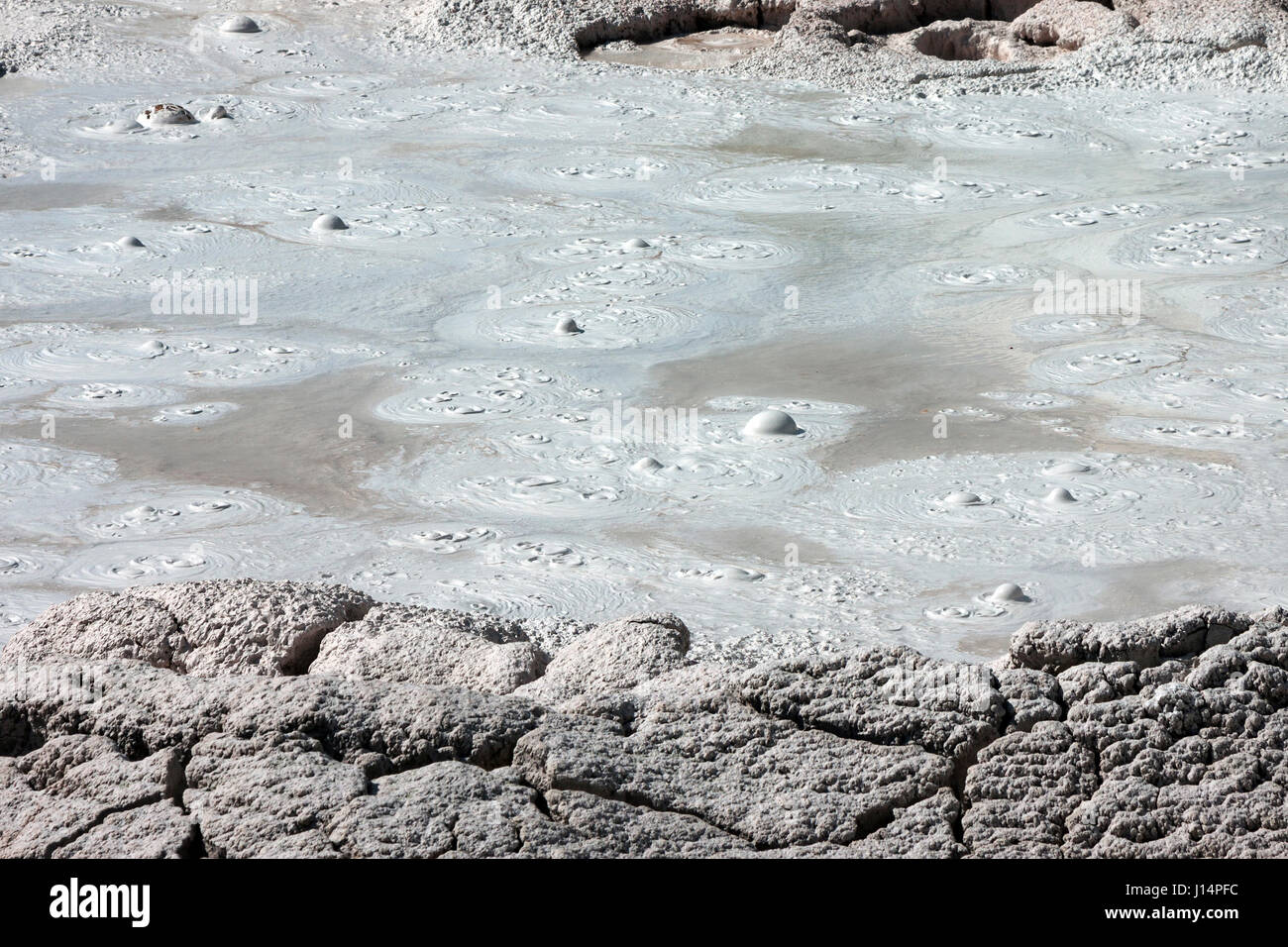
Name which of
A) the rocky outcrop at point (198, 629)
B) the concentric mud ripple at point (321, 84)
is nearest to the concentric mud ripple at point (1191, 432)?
the rocky outcrop at point (198, 629)

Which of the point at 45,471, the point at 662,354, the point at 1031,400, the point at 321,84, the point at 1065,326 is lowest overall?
the point at 45,471

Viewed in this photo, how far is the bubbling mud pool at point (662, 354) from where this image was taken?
14.8 ft

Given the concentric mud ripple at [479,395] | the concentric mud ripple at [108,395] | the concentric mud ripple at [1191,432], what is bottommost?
the concentric mud ripple at [108,395]

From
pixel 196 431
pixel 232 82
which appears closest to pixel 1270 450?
pixel 196 431

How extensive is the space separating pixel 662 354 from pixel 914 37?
6.29m

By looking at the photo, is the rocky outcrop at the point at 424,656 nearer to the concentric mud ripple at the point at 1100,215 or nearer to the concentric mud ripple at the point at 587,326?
the concentric mud ripple at the point at 587,326

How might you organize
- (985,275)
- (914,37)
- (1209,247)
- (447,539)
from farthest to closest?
(914,37), (1209,247), (985,275), (447,539)

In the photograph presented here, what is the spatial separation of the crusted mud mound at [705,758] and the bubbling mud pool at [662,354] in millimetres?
1607

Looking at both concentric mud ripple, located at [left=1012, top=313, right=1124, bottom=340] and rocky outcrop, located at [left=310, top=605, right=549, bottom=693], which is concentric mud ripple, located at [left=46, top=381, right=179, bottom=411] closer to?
rocky outcrop, located at [left=310, top=605, right=549, bottom=693]

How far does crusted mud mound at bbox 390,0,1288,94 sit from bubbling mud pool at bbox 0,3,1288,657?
529 mm

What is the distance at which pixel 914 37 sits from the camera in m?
11.4

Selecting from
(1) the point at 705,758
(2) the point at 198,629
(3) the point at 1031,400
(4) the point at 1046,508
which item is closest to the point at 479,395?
(3) the point at 1031,400

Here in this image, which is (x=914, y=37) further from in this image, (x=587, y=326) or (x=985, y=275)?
(x=587, y=326)
